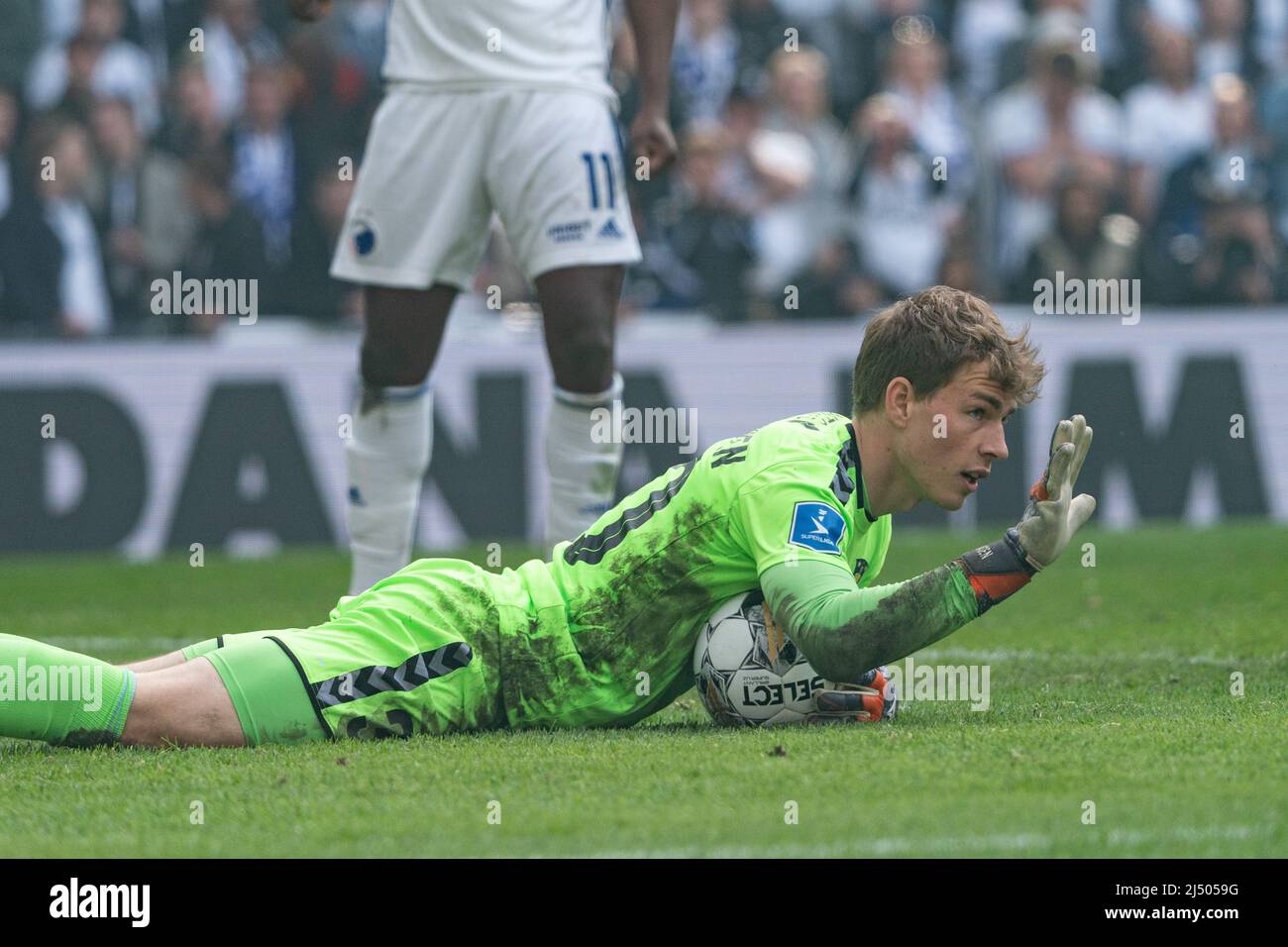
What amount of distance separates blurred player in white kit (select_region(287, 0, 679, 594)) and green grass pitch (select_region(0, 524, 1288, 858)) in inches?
45.6

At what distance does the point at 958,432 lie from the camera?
421 centimetres

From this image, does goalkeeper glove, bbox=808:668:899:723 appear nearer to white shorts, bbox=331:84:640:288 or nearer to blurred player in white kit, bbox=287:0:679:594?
blurred player in white kit, bbox=287:0:679:594

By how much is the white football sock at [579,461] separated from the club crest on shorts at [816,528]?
73.8 inches

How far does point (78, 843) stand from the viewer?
11.4ft

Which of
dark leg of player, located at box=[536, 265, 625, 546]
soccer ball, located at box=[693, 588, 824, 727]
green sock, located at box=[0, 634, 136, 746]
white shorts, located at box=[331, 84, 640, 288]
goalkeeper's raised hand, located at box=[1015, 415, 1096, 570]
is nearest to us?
goalkeeper's raised hand, located at box=[1015, 415, 1096, 570]

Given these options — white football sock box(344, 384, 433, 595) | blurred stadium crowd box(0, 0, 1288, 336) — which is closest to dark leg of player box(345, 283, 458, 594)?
white football sock box(344, 384, 433, 595)

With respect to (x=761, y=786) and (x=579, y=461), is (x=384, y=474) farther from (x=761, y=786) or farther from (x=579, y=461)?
(x=761, y=786)

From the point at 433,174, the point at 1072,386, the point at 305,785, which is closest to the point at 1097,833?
the point at 305,785

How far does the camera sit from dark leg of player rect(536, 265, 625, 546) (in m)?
5.94

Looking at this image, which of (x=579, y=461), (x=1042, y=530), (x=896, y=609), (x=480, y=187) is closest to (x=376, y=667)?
(x=896, y=609)

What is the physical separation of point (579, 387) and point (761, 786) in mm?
2448
